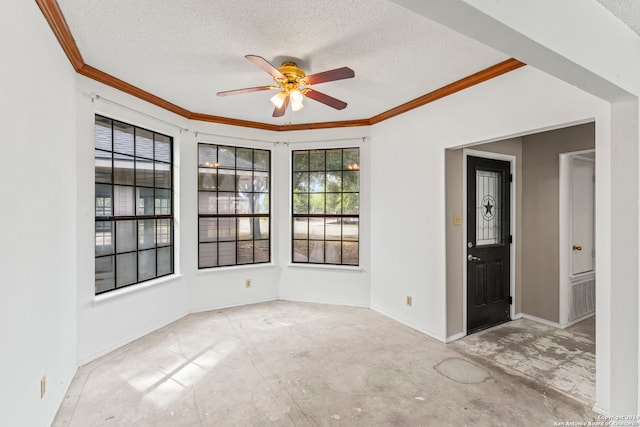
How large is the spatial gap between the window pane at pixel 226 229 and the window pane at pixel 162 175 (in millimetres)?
849

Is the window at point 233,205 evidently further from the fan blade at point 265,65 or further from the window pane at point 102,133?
the fan blade at point 265,65

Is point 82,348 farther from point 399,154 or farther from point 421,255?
point 399,154

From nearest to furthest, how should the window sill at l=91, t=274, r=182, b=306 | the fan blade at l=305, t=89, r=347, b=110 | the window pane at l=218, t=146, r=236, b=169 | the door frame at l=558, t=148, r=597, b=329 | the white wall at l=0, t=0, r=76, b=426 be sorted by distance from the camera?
the white wall at l=0, t=0, r=76, b=426, the fan blade at l=305, t=89, r=347, b=110, the window sill at l=91, t=274, r=182, b=306, the door frame at l=558, t=148, r=597, b=329, the window pane at l=218, t=146, r=236, b=169

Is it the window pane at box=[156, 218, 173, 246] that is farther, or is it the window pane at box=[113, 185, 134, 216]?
the window pane at box=[156, 218, 173, 246]

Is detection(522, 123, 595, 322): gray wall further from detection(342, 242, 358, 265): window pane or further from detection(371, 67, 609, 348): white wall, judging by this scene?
detection(342, 242, 358, 265): window pane

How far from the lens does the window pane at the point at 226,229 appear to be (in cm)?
430

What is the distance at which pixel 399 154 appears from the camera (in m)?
3.79

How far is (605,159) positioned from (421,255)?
1.84 m

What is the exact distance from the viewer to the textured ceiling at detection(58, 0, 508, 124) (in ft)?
Answer: 6.37

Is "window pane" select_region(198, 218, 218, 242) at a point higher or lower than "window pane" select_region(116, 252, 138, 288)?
higher

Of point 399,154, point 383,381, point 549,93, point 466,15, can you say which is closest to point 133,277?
point 383,381

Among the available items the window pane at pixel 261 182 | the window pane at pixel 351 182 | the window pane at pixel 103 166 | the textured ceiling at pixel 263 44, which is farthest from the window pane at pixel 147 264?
the window pane at pixel 351 182

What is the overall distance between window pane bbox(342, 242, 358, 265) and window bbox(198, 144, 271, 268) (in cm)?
115

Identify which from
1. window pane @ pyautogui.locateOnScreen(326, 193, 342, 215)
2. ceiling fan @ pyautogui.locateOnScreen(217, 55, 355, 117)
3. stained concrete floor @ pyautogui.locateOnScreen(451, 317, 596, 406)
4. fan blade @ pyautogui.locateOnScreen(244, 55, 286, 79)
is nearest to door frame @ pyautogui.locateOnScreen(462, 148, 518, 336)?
stained concrete floor @ pyautogui.locateOnScreen(451, 317, 596, 406)
